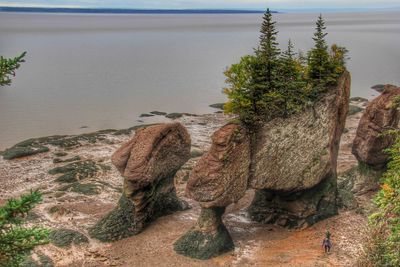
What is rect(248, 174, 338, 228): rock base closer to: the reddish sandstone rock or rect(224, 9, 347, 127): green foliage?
rect(224, 9, 347, 127): green foliage

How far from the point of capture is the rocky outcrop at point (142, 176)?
111ft

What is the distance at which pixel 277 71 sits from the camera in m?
31.5

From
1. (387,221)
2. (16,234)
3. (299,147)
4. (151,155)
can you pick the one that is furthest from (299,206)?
(16,234)

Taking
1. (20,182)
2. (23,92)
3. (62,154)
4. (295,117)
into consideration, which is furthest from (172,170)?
(23,92)

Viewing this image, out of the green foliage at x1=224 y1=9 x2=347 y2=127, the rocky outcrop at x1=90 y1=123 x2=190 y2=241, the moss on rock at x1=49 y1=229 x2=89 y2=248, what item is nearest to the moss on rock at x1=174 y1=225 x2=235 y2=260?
the rocky outcrop at x1=90 y1=123 x2=190 y2=241

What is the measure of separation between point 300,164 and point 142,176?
488 inches

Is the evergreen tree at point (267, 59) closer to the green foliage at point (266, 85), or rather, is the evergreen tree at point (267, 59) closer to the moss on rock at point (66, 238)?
the green foliage at point (266, 85)

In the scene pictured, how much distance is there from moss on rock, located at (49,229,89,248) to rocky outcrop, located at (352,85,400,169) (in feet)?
86.0

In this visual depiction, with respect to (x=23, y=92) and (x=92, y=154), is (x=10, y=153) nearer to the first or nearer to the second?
(x=92, y=154)

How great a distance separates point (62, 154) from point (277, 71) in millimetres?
36072

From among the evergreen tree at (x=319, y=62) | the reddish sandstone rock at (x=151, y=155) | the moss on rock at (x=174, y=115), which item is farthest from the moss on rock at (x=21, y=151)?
the evergreen tree at (x=319, y=62)

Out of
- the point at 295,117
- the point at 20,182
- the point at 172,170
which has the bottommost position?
the point at 20,182

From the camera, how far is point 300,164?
110 feet

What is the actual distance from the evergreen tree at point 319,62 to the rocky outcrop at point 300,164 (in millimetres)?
1413
